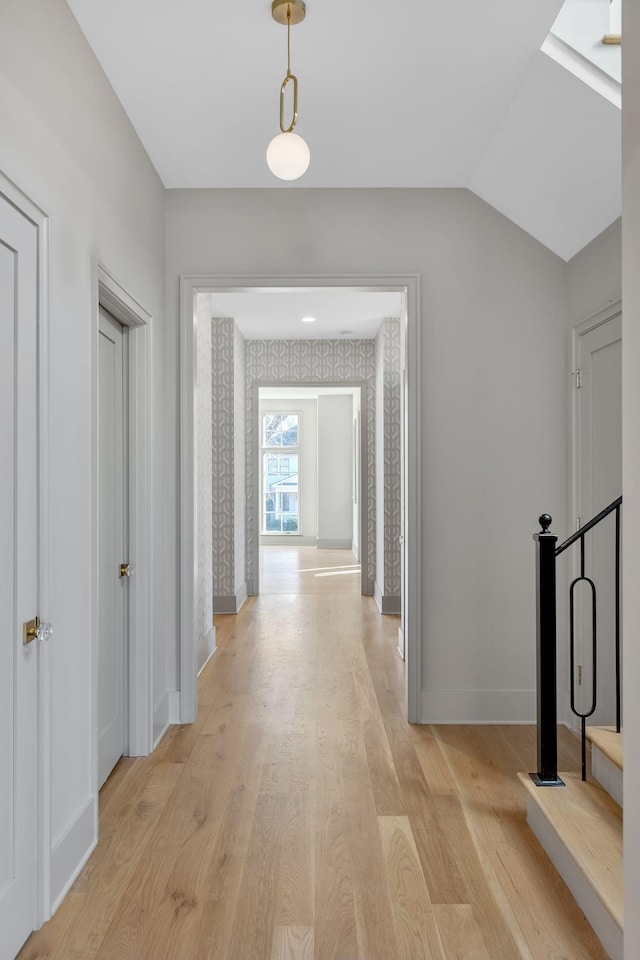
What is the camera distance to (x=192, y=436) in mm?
3619

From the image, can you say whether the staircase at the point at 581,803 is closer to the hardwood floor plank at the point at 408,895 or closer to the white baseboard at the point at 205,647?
the hardwood floor plank at the point at 408,895

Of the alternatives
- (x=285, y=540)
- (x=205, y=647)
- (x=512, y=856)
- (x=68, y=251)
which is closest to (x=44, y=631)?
(x=68, y=251)

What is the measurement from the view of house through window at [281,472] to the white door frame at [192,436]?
29.7 ft

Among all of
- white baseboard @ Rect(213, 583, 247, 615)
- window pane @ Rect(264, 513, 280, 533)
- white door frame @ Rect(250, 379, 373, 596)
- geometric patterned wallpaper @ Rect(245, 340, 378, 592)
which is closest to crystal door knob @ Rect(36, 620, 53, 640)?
white baseboard @ Rect(213, 583, 247, 615)

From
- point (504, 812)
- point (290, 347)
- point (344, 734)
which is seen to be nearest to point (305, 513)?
point (290, 347)

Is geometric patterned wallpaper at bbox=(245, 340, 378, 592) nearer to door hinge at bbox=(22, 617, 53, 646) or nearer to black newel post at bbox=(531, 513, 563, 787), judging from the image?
black newel post at bbox=(531, 513, 563, 787)

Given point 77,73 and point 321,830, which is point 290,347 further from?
point 321,830

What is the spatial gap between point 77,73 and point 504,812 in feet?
10.3

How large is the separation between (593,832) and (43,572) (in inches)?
75.8

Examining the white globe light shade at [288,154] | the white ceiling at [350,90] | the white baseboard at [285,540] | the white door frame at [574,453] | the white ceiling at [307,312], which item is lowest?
the white baseboard at [285,540]

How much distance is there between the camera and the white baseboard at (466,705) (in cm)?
361

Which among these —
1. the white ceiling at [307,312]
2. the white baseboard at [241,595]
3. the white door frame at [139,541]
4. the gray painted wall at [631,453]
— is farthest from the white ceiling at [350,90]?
the white baseboard at [241,595]

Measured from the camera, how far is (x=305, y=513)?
12.7m

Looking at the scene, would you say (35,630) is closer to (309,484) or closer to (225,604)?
(225,604)
